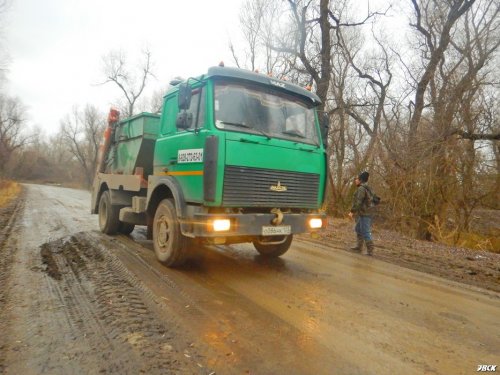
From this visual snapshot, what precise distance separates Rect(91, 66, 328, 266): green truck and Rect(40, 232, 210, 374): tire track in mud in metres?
1.02

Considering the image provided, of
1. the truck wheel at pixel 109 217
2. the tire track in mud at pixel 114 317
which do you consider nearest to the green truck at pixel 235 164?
the tire track in mud at pixel 114 317

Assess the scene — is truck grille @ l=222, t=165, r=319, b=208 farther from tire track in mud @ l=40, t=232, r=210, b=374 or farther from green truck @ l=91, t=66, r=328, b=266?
tire track in mud @ l=40, t=232, r=210, b=374

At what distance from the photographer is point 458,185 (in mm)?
11172

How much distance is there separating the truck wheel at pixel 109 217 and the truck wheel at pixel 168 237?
2.54 m

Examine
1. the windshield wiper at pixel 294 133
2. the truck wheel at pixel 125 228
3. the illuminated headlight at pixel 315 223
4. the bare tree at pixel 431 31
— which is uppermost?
the bare tree at pixel 431 31

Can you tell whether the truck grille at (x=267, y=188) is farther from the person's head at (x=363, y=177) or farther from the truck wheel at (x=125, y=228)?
the truck wheel at (x=125, y=228)

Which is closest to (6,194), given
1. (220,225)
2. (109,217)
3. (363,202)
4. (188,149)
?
(109,217)

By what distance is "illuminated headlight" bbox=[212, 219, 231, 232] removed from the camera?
15.1 feet

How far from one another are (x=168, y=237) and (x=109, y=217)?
313 cm

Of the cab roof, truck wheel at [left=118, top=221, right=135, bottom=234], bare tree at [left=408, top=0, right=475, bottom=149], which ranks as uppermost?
bare tree at [left=408, top=0, right=475, bottom=149]

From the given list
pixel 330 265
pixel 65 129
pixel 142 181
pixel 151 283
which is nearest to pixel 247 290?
pixel 151 283

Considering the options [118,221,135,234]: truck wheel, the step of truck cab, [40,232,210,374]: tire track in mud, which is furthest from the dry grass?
[40,232,210,374]: tire track in mud

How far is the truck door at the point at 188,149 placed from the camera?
16.1ft

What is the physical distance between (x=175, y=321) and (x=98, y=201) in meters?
6.28
